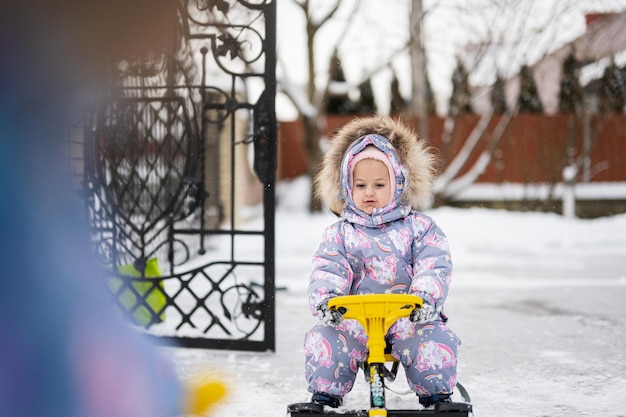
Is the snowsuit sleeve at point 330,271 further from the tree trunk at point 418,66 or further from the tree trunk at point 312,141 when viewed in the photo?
the tree trunk at point 312,141

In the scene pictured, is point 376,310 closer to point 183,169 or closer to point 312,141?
point 183,169

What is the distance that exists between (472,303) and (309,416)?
3.54 meters

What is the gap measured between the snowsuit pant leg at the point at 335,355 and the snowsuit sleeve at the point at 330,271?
15 cm

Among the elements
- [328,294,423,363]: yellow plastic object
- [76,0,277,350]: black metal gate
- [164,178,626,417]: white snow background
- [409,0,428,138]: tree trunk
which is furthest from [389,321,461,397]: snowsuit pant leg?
[409,0,428,138]: tree trunk

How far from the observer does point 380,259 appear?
9.07 ft

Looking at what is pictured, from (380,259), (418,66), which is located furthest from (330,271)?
(418,66)

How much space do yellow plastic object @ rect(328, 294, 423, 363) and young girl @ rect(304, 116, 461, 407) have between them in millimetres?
270

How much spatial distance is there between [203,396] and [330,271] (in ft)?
3.46

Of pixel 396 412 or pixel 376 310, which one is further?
pixel 396 412

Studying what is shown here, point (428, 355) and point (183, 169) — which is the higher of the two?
point (183, 169)

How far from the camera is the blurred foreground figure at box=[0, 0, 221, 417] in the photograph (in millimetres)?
3260

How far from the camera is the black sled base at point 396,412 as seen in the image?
2.48 metres

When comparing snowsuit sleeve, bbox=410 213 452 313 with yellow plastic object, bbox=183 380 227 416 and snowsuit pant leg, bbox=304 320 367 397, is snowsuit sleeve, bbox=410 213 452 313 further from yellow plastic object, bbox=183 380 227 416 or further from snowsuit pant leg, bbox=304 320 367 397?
yellow plastic object, bbox=183 380 227 416

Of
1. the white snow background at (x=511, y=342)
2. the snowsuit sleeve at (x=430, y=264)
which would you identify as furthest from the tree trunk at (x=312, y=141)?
the snowsuit sleeve at (x=430, y=264)
